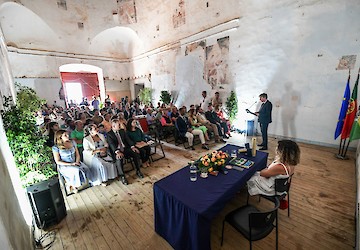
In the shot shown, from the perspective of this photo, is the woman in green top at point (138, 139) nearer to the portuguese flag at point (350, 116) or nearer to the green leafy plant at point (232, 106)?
the green leafy plant at point (232, 106)

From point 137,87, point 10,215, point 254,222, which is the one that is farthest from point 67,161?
point 137,87

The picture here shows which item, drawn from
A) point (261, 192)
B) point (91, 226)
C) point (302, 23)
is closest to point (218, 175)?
point (261, 192)

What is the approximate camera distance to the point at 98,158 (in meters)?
3.52

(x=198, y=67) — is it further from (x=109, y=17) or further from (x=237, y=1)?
(x=109, y=17)

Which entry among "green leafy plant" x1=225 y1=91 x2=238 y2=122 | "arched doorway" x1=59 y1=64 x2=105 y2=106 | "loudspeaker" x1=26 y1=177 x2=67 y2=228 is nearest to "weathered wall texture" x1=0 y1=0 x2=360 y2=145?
"green leafy plant" x1=225 y1=91 x2=238 y2=122

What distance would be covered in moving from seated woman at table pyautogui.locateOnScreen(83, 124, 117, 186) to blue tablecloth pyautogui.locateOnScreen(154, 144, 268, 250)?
71.9 inches

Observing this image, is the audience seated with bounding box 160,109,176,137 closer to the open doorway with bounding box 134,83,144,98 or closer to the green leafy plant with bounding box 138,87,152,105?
the green leafy plant with bounding box 138,87,152,105

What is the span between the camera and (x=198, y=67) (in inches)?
346

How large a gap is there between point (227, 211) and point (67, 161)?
313 centimetres

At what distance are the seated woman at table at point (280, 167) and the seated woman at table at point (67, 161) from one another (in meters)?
3.19

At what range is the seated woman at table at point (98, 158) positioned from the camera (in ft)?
11.5

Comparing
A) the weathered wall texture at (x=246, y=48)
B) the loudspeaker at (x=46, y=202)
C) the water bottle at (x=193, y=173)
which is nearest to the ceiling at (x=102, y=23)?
the weathered wall texture at (x=246, y=48)

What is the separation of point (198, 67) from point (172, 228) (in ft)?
26.7

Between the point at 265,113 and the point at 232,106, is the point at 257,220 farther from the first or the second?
the point at 232,106
